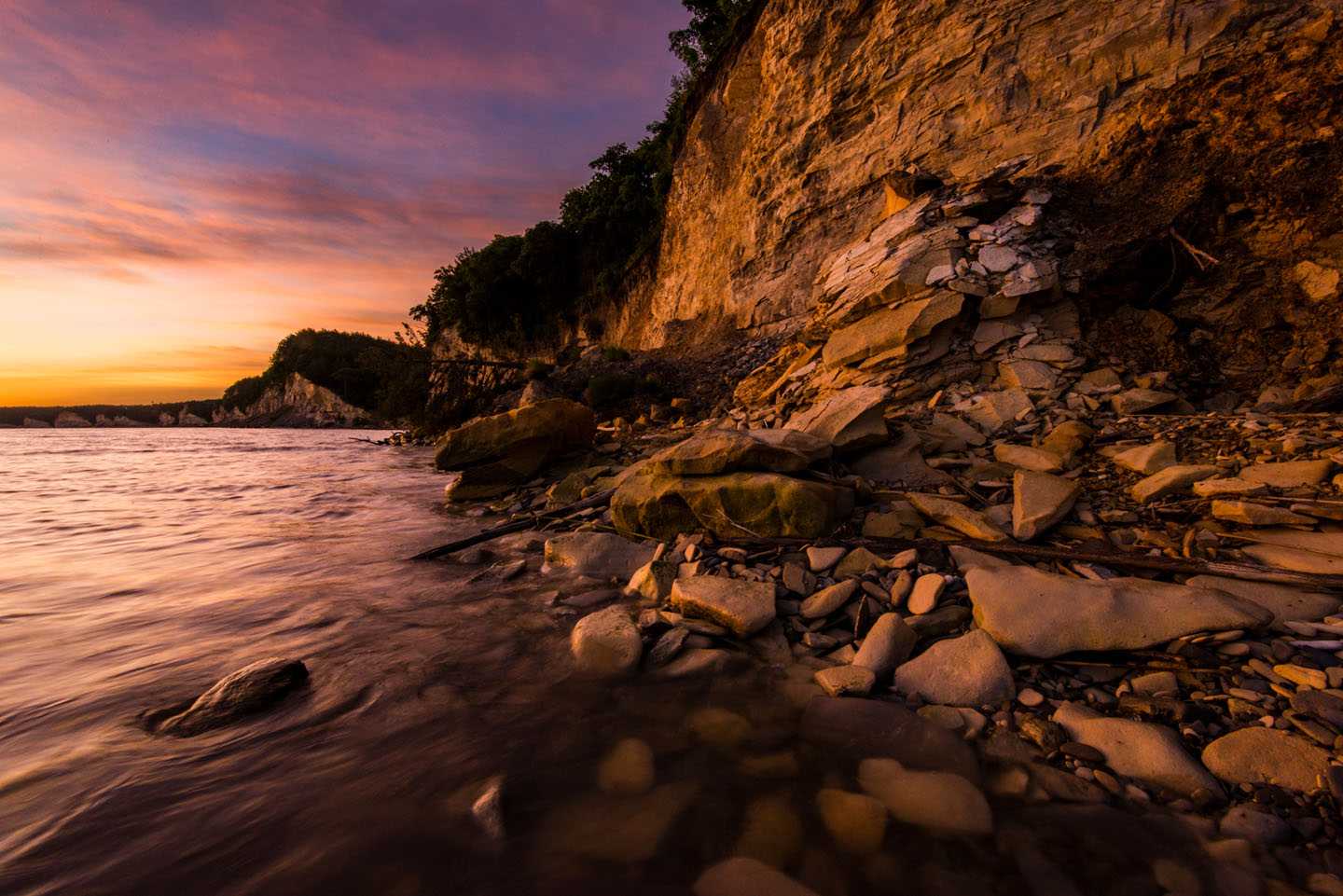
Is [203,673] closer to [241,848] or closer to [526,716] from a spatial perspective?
[241,848]

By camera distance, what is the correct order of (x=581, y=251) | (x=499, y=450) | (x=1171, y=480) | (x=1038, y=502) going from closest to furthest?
(x=1171, y=480)
(x=1038, y=502)
(x=499, y=450)
(x=581, y=251)

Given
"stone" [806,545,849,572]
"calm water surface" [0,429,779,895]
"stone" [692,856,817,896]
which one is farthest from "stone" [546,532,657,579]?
"stone" [692,856,817,896]

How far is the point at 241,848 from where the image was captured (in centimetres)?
167

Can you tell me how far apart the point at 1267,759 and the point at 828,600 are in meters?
1.68

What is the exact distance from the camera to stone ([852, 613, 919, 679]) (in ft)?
8.02

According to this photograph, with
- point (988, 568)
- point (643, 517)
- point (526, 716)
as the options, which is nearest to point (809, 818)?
point (526, 716)

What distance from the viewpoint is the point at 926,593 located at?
9.02 ft

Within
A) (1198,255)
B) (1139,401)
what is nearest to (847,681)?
(1139,401)

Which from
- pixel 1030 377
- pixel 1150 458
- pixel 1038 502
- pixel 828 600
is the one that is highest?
pixel 1030 377

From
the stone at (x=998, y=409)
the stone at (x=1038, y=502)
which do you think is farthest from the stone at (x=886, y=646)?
the stone at (x=998, y=409)

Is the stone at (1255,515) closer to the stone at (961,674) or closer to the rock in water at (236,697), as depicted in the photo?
the stone at (961,674)

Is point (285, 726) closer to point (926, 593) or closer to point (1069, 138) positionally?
point (926, 593)

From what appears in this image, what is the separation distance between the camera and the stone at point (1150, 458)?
3521 millimetres

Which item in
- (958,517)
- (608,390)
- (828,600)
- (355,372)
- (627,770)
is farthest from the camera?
(355,372)
